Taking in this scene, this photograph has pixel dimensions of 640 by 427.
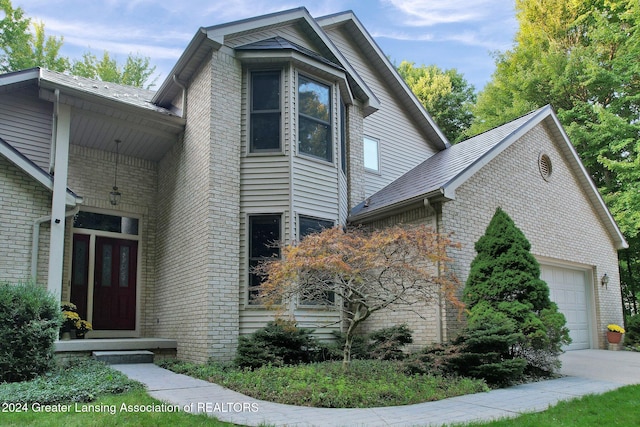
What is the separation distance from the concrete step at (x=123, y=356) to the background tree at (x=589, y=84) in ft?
50.8

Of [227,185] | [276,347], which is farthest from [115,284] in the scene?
[276,347]

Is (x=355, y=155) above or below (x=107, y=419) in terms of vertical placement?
above

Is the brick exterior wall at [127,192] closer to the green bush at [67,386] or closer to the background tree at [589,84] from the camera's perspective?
the green bush at [67,386]

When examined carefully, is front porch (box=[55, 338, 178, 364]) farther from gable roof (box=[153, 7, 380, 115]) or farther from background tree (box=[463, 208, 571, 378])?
background tree (box=[463, 208, 571, 378])

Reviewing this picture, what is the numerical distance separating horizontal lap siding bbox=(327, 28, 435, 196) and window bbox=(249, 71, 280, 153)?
3502mm

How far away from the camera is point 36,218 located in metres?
9.61

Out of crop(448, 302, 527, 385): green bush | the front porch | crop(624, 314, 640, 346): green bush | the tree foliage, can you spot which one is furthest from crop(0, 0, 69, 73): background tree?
crop(624, 314, 640, 346): green bush

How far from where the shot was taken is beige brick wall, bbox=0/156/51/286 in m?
9.27

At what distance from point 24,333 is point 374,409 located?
16.8ft

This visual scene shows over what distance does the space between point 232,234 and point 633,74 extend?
17300 millimetres

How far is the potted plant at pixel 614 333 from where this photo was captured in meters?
13.8

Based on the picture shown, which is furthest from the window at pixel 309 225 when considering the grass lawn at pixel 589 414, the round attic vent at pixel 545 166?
the round attic vent at pixel 545 166

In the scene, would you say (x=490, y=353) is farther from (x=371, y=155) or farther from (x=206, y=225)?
(x=371, y=155)

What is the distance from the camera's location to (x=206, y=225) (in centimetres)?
974
